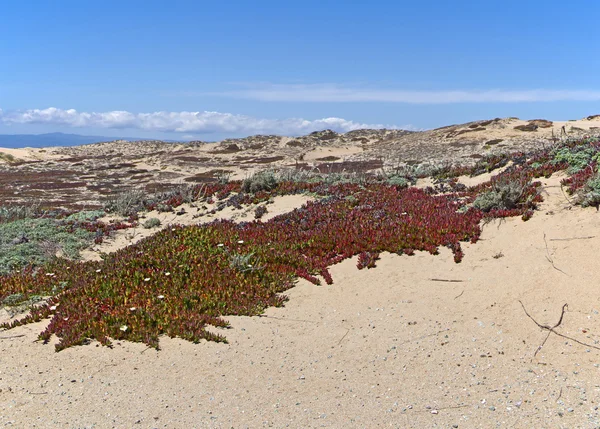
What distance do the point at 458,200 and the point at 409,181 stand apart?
15.1ft

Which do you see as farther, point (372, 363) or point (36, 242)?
point (36, 242)

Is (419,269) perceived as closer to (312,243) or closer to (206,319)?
(312,243)

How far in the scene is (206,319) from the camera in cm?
748

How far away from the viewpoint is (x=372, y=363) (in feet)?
20.9

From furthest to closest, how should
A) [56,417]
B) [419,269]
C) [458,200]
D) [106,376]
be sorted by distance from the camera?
[458,200] < [419,269] < [106,376] < [56,417]

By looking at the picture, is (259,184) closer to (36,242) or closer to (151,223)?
(151,223)

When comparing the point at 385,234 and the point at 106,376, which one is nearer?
the point at 106,376

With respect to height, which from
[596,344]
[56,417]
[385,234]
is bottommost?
[56,417]

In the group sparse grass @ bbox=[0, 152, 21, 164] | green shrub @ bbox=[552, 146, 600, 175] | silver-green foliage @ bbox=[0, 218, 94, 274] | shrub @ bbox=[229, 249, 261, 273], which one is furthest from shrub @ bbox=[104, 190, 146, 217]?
sparse grass @ bbox=[0, 152, 21, 164]

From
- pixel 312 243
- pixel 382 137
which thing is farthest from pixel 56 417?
pixel 382 137

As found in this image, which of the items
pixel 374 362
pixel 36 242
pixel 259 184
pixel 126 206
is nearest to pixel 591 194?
pixel 374 362

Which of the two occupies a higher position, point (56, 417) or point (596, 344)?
point (596, 344)

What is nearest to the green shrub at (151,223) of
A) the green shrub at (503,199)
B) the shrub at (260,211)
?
the shrub at (260,211)

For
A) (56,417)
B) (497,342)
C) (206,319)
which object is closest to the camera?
(56,417)
